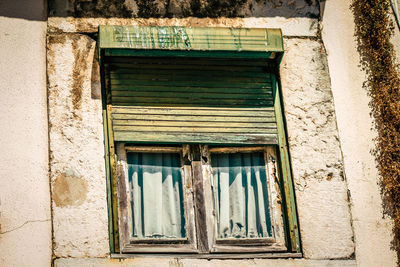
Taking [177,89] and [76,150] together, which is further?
[177,89]

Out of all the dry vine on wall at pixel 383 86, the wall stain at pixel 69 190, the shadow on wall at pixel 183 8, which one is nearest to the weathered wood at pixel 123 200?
the wall stain at pixel 69 190

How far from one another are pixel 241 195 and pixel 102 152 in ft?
3.34

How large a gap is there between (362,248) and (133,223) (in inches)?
61.5

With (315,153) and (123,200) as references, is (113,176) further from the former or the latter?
(315,153)

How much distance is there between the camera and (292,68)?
15.8 ft

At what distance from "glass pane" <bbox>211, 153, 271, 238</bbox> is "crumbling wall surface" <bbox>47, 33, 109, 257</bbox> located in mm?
812

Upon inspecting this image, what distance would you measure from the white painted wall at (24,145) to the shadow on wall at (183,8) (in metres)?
0.25

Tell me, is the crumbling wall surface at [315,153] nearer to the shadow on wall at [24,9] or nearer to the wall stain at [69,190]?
the wall stain at [69,190]

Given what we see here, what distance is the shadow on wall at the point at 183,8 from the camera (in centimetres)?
477

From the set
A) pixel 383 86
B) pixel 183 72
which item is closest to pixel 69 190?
pixel 183 72

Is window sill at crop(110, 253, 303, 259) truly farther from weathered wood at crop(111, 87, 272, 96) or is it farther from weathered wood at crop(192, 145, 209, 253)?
weathered wood at crop(111, 87, 272, 96)

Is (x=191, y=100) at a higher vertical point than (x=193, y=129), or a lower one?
higher

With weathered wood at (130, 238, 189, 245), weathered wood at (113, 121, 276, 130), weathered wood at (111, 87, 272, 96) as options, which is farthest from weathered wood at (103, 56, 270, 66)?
weathered wood at (130, 238, 189, 245)

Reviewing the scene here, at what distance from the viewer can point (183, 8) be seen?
4.90m
